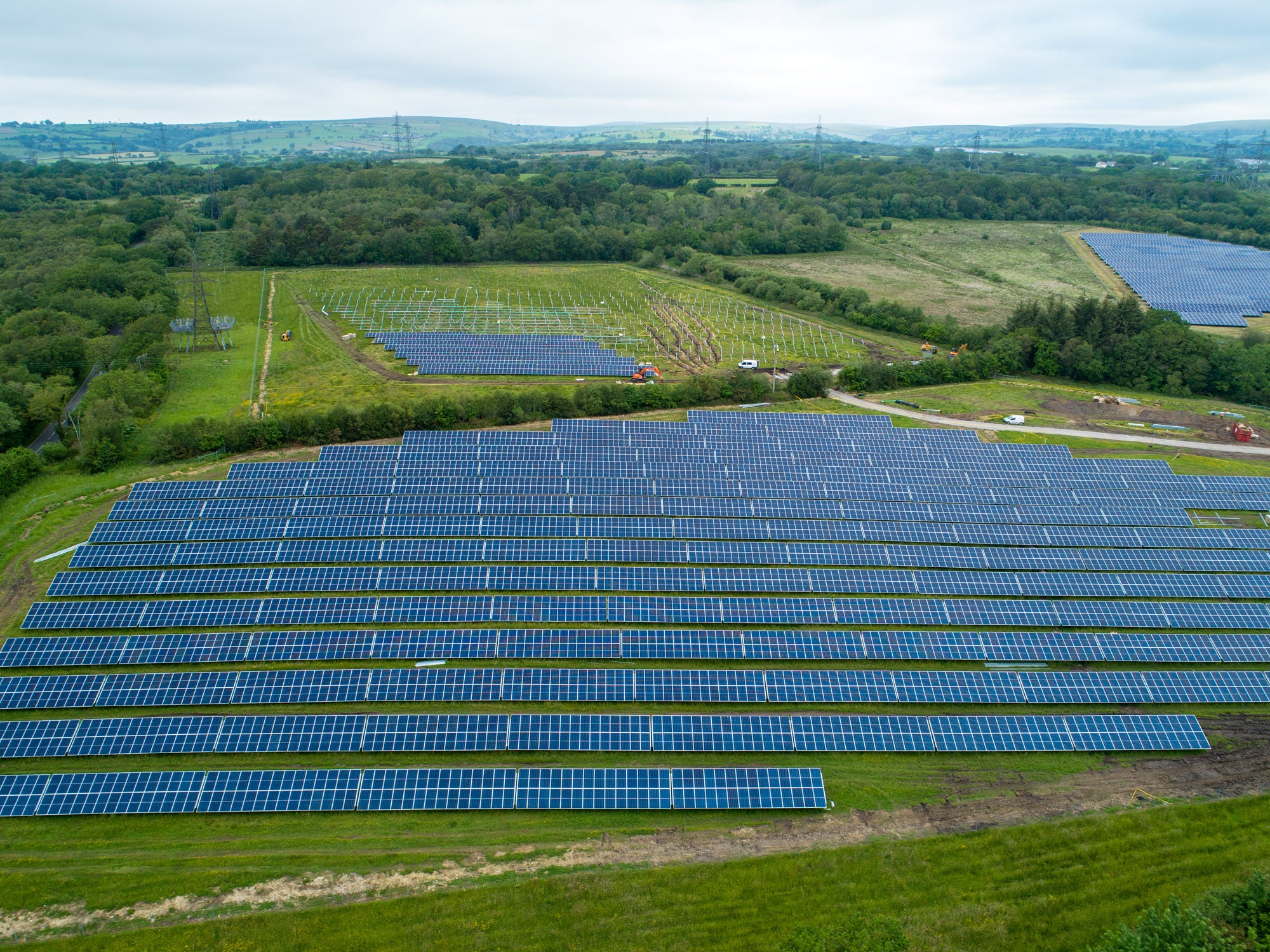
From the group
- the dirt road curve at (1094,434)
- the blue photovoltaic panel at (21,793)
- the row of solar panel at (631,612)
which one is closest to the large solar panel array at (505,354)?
the dirt road curve at (1094,434)

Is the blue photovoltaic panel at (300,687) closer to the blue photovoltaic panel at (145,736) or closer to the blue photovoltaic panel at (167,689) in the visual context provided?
the blue photovoltaic panel at (167,689)

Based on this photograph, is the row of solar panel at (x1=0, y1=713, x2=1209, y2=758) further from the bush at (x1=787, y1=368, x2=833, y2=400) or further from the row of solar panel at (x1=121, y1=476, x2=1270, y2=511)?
the bush at (x1=787, y1=368, x2=833, y2=400)

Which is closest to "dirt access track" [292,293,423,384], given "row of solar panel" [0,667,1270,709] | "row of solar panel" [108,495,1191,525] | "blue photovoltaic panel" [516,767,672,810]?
"row of solar panel" [108,495,1191,525]

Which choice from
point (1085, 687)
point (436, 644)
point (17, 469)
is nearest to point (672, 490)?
point (436, 644)

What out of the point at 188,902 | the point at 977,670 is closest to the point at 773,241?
the point at 977,670

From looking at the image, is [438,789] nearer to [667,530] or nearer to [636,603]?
[636,603]
